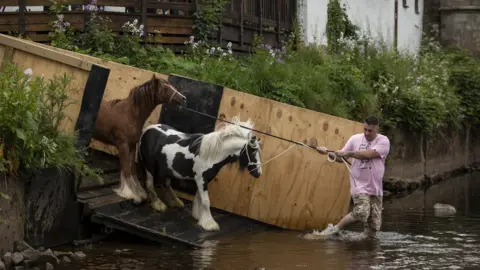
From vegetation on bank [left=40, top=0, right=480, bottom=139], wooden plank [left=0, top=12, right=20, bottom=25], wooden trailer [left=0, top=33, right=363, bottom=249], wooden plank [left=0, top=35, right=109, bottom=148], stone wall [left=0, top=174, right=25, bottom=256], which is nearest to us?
stone wall [left=0, top=174, right=25, bottom=256]

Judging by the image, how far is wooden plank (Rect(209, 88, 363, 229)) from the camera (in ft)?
47.0

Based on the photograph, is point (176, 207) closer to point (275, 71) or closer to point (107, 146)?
point (107, 146)

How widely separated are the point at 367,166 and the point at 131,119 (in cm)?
312

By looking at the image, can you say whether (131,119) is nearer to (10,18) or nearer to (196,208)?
(196,208)

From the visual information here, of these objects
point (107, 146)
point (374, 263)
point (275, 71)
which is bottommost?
point (374, 263)

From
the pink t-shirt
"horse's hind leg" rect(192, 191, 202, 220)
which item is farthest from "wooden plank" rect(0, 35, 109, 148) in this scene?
the pink t-shirt

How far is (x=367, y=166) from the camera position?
44.1 ft

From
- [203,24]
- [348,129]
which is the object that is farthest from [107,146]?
[203,24]

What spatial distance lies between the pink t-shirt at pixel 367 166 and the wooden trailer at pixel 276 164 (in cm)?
89

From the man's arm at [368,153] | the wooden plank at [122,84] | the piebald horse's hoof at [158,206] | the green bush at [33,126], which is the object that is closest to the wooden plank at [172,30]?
the wooden plank at [122,84]

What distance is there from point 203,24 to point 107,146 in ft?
23.1

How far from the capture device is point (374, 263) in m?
11.8

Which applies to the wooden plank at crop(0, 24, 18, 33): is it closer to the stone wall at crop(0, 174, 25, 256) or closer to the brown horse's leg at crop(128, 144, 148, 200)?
the brown horse's leg at crop(128, 144, 148, 200)

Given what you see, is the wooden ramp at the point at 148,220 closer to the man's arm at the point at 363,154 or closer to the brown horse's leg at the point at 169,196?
the brown horse's leg at the point at 169,196
